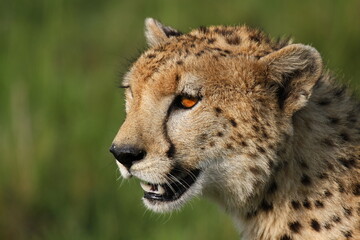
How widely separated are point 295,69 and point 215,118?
1.37ft

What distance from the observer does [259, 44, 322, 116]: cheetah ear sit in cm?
392

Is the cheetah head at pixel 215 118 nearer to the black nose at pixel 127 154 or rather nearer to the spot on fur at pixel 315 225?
the black nose at pixel 127 154

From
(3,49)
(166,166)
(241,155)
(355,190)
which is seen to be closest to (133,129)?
(166,166)

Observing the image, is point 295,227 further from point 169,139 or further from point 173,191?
point 169,139

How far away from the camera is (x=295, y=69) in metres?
3.97

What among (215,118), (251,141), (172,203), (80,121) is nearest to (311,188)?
(251,141)

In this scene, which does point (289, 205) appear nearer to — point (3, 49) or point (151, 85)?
point (151, 85)

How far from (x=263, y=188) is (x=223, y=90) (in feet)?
1.54

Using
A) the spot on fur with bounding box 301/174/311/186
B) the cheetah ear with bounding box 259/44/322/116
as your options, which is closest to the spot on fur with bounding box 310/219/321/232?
the spot on fur with bounding box 301/174/311/186

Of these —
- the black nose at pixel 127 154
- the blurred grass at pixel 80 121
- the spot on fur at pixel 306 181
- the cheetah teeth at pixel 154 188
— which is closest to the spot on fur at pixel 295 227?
the spot on fur at pixel 306 181

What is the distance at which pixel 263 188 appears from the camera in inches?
156

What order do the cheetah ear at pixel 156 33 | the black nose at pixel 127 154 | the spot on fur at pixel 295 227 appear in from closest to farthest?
the black nose at pixel 127 154 < the spot on fur at pixel 295 227 < the cheetah ear at pixel 156 33

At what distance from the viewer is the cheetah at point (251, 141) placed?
3.90 meters

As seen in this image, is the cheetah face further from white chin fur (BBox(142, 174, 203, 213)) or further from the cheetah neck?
the cheetah neck
